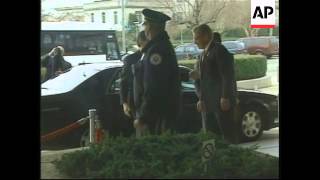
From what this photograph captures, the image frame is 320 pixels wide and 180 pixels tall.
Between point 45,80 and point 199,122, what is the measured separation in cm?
178

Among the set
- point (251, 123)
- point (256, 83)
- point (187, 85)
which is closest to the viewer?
point (187, 85)

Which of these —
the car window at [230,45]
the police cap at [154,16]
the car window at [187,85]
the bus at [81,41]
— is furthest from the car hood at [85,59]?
the car window at [230,45]

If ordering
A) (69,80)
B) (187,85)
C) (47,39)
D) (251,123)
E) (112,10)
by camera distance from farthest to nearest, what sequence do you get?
(251,123)
(187,85)
(112,10)
(69,80)
(47,39)

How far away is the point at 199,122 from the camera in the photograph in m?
5.99

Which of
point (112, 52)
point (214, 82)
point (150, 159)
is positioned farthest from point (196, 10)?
point (150, 159)

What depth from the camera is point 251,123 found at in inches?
244

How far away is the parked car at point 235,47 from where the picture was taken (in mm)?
5953

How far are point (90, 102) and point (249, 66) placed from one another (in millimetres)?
1844

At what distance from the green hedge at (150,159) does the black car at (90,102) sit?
0.14m

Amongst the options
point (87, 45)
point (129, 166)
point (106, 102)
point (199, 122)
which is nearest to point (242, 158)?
point (199, 122)

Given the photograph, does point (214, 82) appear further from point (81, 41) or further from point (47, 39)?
point (47, 39)

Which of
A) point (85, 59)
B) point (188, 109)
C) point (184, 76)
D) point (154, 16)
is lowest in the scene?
point (188, 109)

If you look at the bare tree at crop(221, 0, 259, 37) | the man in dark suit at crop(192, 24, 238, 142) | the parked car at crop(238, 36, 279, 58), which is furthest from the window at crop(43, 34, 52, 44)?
the parked car at crop(238, 36, 279, 58)
